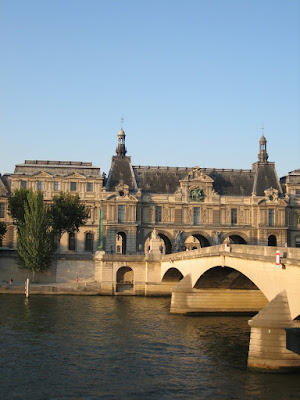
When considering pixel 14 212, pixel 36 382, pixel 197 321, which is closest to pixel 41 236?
pixel 14 212

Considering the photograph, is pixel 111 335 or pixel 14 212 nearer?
pixel 111 335

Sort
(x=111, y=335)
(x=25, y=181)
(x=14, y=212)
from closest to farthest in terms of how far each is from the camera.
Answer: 1. (x=111, y=335)
2. (x=14, y=212)
3. (x=25, y=181)

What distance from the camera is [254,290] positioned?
63.6 meters

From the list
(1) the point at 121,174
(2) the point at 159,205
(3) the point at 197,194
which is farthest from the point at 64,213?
(3) the point at 197,194

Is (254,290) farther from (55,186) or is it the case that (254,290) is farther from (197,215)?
(55,186)

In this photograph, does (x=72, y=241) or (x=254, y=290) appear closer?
(x=254, y=290)

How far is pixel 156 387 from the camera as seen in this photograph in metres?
35.0

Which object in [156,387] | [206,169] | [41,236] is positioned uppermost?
[206,169]

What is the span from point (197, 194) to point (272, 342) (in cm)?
7085

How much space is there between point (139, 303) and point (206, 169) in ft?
147

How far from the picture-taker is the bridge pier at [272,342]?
36.4 metres

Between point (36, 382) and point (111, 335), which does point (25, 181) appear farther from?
point (36, 382)

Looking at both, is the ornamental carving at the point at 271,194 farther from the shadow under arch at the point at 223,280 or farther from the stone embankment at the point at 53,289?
the shadow under arch at the point at 223,280

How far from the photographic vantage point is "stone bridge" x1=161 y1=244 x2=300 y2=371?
121 feet
